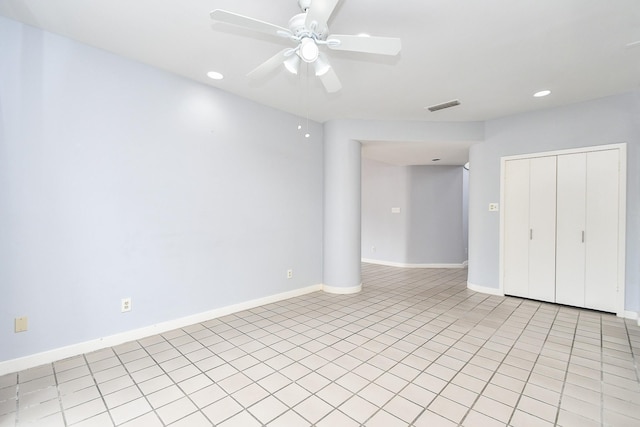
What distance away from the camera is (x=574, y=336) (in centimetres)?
296

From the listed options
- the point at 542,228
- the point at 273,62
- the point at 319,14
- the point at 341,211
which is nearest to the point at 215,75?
the point at 273,62

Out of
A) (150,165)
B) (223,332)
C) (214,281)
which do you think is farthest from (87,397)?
(150,165)

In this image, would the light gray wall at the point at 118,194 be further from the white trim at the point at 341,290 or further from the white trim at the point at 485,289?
the white trim at the point at 485,289

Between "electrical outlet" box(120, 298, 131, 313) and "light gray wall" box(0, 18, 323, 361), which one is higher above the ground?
"light gray wall" box(0, 18, 323, 361)

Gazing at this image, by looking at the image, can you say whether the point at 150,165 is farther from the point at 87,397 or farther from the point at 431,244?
the point at 431,244

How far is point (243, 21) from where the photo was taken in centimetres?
156

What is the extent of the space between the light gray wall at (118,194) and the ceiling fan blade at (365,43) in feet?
6.83

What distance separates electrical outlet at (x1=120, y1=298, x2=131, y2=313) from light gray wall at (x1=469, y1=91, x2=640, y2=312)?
476 centimetres

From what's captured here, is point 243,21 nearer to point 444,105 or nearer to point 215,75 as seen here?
point 215,75

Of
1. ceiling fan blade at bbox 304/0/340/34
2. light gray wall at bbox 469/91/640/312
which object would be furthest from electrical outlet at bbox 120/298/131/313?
light gray wall at bbox 469/91/640/312

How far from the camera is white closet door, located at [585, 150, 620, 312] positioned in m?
3.54

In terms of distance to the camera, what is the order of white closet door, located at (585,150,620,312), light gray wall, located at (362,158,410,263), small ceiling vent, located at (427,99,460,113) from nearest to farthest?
white closet door, located at (585,150,620,312) < small ceiling vent, located at (427,99,460,113) < light gray wall, located at (362,158,410,263)

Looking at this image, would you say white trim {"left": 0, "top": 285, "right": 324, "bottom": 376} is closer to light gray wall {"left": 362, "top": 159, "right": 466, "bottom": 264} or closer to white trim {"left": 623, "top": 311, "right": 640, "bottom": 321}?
light gray wall {"left": 362, "top": 159, "right": 466, "bottom": 264}

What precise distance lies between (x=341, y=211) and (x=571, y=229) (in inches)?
123
